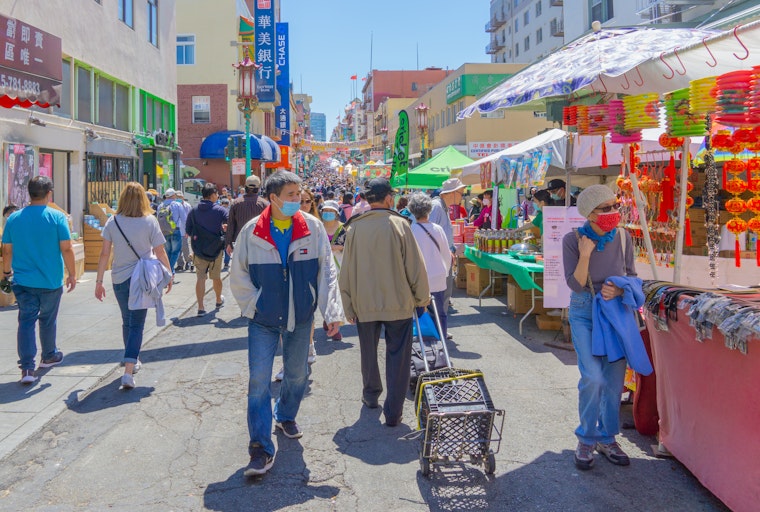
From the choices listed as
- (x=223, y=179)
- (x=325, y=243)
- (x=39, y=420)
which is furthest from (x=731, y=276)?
(x=223, y=179)

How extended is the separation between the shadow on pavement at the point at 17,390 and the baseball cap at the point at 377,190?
11.4ft

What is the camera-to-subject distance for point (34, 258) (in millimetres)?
5902

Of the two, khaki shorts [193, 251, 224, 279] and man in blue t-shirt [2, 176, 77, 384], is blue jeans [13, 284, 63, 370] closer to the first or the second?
man in blue t-shirt [2, 176, 77, 384]

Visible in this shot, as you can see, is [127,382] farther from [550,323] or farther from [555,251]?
[550,323]

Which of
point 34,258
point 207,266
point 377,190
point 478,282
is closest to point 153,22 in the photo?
point 207,266

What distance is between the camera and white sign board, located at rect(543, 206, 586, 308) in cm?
744

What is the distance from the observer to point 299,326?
434 cm

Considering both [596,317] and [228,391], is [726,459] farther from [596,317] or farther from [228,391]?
[228,391]

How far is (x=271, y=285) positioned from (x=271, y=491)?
1.26m

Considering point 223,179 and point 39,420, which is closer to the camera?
point 39,420

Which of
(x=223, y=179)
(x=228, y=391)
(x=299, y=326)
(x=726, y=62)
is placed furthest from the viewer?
(x=223, y=179)

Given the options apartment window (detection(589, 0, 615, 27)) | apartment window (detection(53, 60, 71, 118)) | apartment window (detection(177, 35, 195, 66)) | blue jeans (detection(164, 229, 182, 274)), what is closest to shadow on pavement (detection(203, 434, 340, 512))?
blue jeans (detection(164, 229, 182, 274))

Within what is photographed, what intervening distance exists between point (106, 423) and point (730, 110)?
5.14 metres

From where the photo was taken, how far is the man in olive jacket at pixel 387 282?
4926mm
